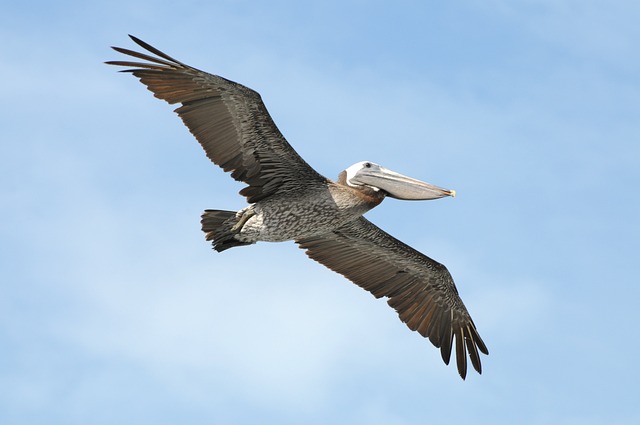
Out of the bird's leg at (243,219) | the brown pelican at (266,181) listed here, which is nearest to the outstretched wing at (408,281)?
the brown pelican at (266,181)

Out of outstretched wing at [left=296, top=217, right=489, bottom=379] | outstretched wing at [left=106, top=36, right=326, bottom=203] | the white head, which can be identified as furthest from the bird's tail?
outstretched wing at [left=296, top=217, right=489, bottom=379]

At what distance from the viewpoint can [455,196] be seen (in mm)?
13734

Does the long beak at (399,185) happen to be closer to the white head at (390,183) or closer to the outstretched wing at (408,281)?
the white head at (390,183)

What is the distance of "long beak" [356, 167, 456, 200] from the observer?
13859mm

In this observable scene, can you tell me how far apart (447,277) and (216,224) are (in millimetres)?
3754

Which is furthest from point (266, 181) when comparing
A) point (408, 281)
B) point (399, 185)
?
point (408, 281)

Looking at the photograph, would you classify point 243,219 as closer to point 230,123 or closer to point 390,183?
point 230,123

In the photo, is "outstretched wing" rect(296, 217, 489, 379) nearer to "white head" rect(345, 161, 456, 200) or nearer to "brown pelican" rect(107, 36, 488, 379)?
"brown pelican" rect(107, 36, 488, 379)

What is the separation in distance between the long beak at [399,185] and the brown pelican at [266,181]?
1 cm

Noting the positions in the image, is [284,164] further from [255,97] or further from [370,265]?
[370,265]

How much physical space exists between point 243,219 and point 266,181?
1.80 feet

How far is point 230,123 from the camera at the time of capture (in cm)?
1304

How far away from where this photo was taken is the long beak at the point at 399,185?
13.9 metres

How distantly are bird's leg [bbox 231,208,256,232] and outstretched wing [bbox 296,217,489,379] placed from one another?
1.82m
